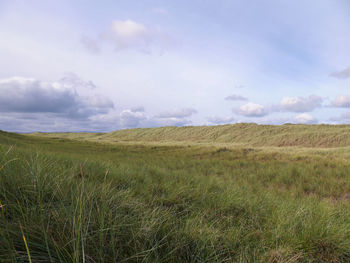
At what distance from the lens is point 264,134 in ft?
166

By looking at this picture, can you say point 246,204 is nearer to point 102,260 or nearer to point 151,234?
point 151,234

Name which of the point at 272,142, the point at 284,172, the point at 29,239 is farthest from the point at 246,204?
the point at 272,142

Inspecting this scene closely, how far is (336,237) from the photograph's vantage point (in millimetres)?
2125

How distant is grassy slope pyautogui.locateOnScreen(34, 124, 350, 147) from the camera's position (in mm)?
37250

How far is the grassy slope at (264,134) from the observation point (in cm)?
3725

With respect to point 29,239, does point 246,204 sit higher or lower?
Answer: lower

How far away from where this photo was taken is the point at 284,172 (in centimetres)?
901

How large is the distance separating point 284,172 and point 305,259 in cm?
825

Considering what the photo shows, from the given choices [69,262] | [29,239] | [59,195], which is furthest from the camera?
[59,195]

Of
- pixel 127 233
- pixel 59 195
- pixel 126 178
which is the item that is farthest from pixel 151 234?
pixel 126 178

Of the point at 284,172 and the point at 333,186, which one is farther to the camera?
the point at 284,172

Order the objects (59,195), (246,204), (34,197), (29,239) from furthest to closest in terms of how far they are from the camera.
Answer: (246,204) → (59,195) → (34,197) → (29,239)

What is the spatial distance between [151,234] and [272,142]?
151 feet

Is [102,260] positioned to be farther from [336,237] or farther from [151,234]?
[336,237]
